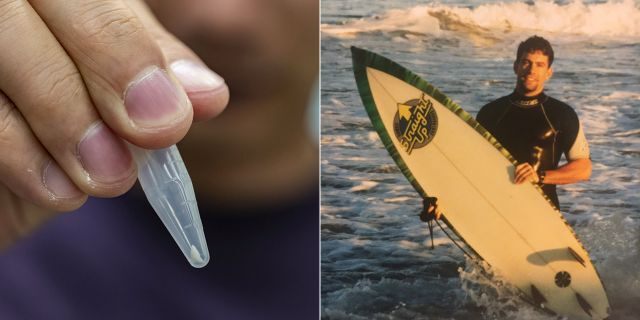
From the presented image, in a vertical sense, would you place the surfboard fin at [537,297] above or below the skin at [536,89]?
below

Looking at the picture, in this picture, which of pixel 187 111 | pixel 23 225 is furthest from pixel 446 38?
pixel 23 225

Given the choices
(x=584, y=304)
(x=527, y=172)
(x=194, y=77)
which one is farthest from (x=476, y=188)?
(x=194, y=77)

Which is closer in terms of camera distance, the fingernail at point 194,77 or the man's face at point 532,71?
the fingernail at point 194,77

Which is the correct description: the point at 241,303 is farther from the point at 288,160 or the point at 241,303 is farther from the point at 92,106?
the point at 92,106

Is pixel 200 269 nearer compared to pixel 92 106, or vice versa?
pixel 92 106

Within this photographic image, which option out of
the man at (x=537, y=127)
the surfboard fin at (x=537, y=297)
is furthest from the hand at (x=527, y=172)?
the surfboard fin at (x=537, y=297)

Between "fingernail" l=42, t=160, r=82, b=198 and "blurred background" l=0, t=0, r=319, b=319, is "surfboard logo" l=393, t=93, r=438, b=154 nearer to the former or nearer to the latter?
"blurred background" l=0, t=0, r=319, b=319

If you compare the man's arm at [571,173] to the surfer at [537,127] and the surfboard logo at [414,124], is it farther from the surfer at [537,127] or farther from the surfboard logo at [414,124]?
the surfboard logo at [414,124]

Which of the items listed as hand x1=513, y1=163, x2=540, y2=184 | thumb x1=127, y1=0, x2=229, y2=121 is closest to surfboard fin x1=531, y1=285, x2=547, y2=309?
hand x1=513, y1=163, x2=540, y2=184
